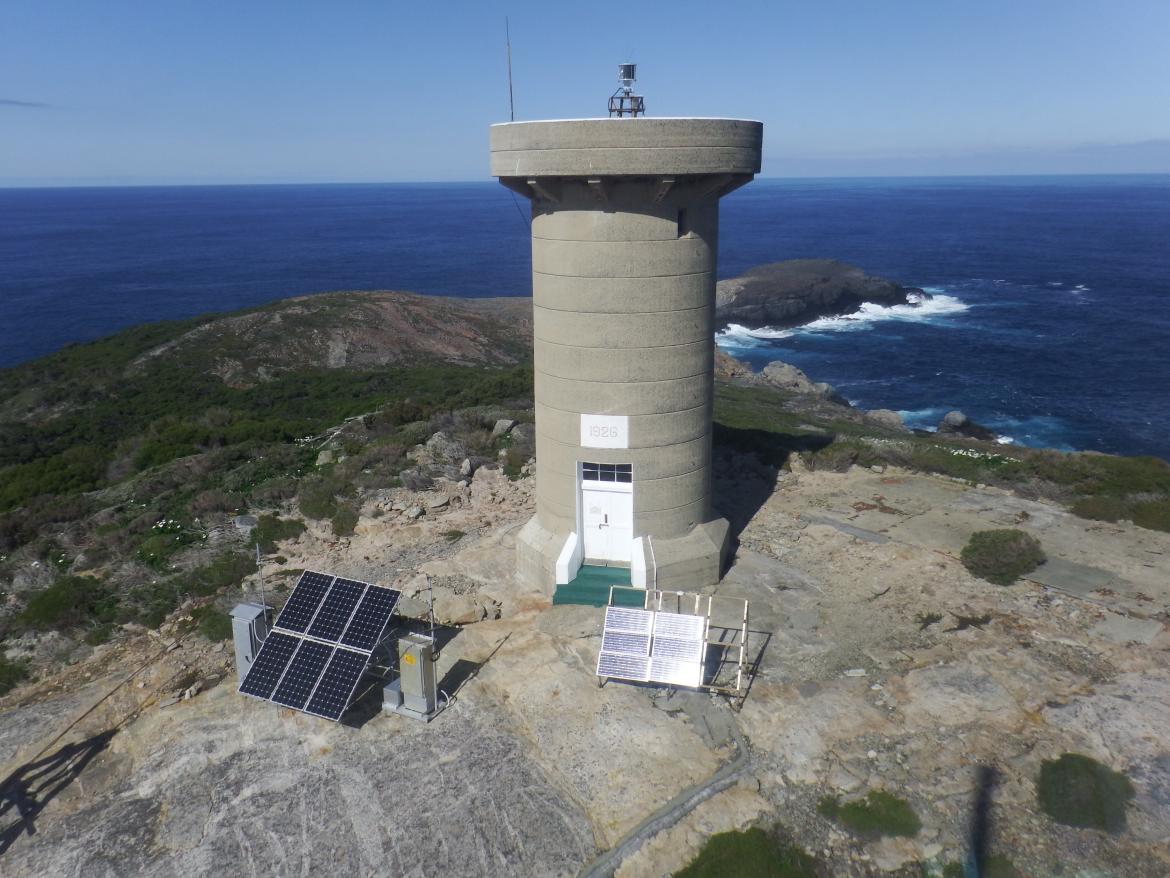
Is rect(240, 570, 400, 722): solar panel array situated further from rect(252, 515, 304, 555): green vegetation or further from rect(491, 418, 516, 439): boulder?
rect(491, 418, 516, 439): boulder

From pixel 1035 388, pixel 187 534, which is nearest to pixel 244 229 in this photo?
pixel 1035 388

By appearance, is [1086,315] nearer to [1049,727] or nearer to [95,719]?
[1049,727]

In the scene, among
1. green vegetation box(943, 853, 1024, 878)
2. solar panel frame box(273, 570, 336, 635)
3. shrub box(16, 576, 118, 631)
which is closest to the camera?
green vegetation box(943, 853, 1024, 878)

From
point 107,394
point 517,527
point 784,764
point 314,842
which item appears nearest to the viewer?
point 314,842

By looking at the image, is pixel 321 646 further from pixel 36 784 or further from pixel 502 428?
pixel 502 428

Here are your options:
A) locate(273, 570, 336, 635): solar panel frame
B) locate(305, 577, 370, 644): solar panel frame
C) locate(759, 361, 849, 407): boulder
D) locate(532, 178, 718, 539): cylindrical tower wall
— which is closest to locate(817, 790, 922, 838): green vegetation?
locate(532, 178, 718, 539): cylindrical tower wall

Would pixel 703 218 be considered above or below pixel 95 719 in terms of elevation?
above
